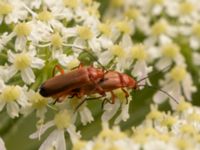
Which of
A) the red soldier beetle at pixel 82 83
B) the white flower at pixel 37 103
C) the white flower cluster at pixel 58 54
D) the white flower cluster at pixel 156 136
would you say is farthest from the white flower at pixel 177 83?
the white flower at pixel 37 103

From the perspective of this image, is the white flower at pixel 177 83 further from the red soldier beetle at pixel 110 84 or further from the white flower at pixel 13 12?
the white flower at pixel 13 12

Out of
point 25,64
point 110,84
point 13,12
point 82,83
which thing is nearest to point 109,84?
point 110,84

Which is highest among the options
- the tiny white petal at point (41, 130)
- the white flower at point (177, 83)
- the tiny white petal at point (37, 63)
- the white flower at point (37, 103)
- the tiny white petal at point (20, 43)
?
the tiny white petal at point (20, 43)

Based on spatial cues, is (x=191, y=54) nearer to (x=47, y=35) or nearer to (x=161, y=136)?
(x=47, y=35)

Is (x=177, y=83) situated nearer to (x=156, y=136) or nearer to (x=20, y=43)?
(x=20, y=43)

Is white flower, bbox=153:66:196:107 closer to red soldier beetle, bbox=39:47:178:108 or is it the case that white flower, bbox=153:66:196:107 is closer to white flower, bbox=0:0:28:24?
red soldier beetle, bbox=39:47:178:108

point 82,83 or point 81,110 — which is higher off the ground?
point 82,83

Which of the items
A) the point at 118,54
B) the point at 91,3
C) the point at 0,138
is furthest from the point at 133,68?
the point at 0,138
